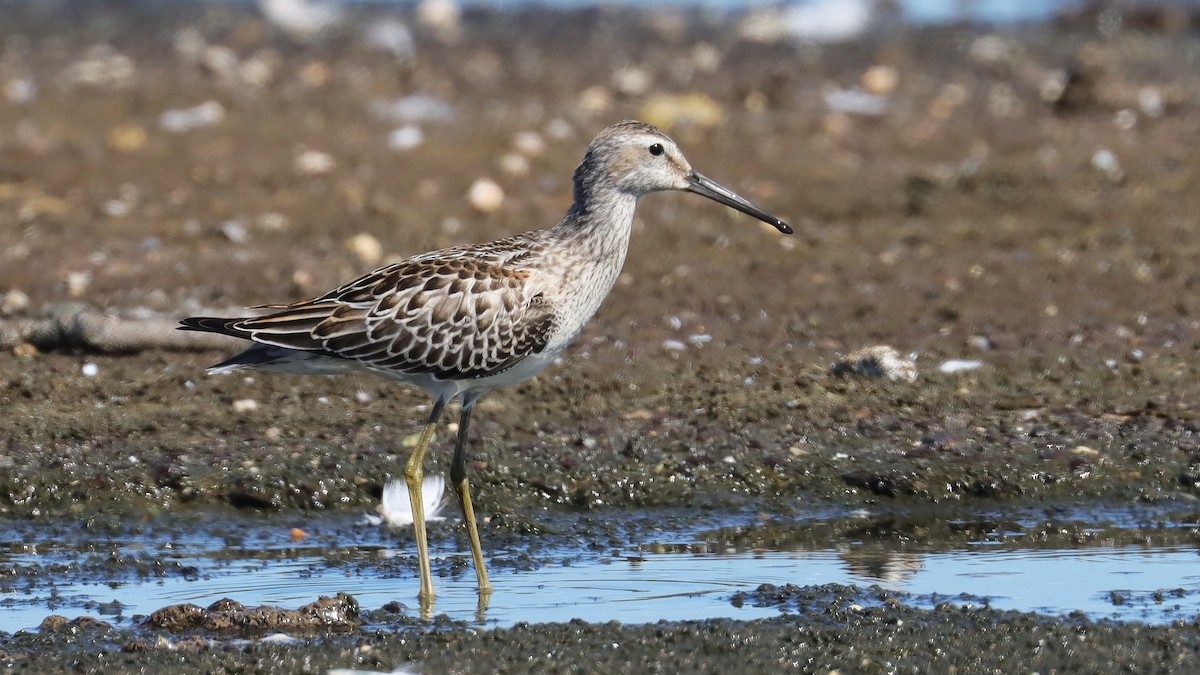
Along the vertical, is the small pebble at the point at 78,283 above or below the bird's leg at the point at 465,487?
above

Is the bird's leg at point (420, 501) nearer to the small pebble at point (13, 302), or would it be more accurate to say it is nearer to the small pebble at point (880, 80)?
the small pebble at point (13, 302)

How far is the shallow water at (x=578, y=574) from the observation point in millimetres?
6250

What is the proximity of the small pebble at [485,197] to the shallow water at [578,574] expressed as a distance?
5167 millimetres

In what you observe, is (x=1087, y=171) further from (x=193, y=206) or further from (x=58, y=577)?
(x=58, y=577)

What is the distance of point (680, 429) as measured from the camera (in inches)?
332

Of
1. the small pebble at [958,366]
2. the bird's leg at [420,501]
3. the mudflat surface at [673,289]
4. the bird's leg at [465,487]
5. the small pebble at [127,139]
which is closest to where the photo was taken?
the bird's leg at [420,501]

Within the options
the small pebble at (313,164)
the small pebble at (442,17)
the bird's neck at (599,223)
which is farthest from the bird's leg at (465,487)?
the small pebble at (442,17)

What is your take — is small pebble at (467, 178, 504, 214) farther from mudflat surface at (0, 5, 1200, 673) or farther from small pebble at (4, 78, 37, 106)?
small pebble at (4, 78, 37, 106)

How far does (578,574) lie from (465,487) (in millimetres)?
678

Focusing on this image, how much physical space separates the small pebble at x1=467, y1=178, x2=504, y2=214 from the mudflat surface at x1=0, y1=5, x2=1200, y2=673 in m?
0.13

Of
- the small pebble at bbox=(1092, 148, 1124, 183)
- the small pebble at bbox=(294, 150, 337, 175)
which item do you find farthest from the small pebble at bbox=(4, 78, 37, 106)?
the small pebble at bbox=(1092, 148, 1124, 183)

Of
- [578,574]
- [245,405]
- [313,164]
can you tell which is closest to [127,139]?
[313,164]

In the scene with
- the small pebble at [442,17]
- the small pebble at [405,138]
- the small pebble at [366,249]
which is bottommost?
the small pebble at [366,249]

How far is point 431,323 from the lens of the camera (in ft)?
23.2
